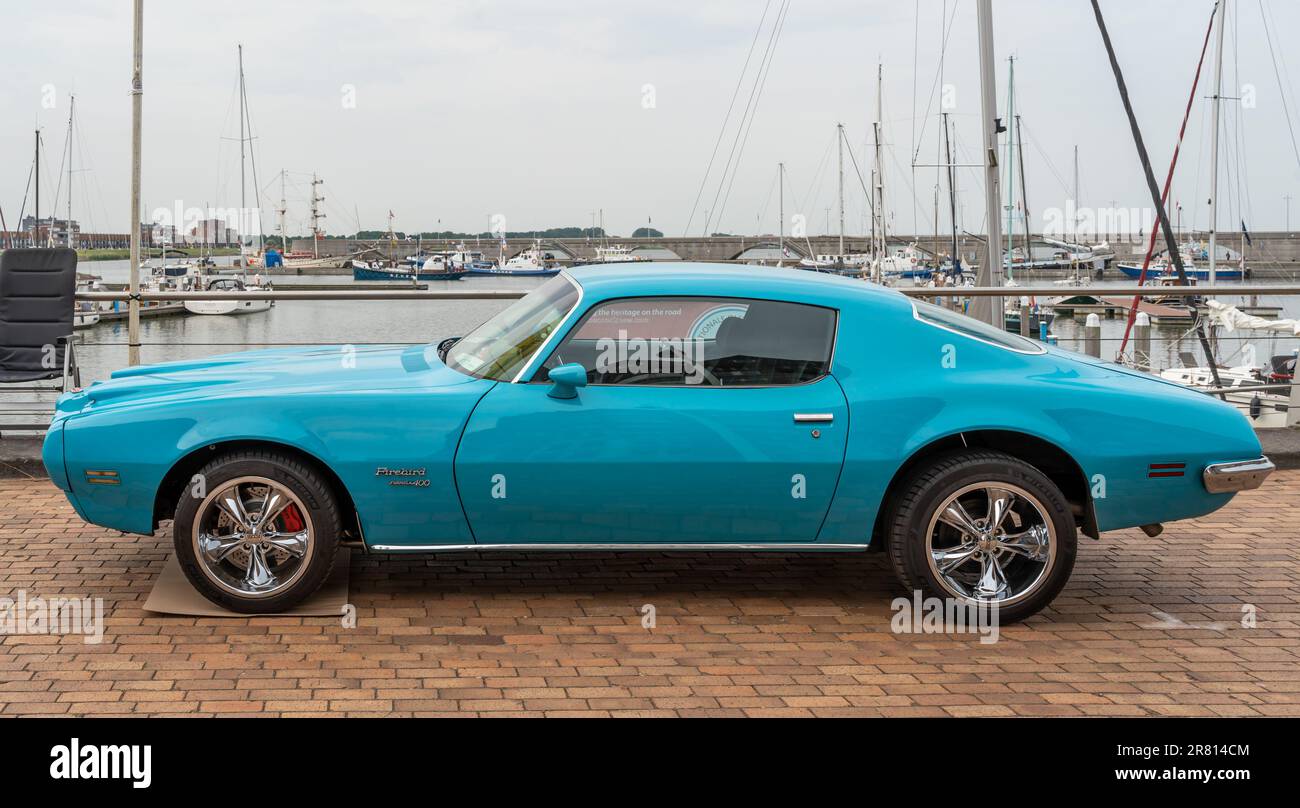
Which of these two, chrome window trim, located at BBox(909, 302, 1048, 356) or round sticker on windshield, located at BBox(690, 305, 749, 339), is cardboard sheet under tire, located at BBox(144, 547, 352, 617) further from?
chrome window trim, located at BBox(909, 302, 1048, 356)

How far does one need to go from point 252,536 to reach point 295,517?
0.19m

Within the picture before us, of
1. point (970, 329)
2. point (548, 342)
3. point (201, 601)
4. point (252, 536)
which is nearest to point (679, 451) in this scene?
point (548, 342)

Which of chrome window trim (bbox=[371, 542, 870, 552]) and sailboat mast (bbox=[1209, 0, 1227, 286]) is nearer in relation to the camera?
chrome window trim (bbox=[371, 542, 870, 552])

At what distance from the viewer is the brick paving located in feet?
14.0

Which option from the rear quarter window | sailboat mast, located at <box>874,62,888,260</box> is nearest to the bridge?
sailboat mast, located at <box>874,62,888,260</box>

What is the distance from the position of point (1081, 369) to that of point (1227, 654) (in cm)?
134

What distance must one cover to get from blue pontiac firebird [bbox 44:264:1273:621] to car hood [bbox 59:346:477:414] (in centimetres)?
3

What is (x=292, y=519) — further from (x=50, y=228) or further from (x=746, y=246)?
(x=746, y=246)

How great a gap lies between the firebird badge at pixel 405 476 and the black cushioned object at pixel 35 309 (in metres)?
4.98

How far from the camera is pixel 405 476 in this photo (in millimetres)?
5031

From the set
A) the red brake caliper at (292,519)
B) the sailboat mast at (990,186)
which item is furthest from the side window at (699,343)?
the sailboat mast at (990,186)

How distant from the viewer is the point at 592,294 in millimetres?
5250

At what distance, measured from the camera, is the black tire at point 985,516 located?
16.7 ft
